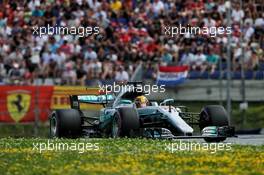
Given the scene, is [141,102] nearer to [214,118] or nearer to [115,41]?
[214,118]

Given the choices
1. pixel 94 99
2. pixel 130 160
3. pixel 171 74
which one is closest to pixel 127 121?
pixel 94 99

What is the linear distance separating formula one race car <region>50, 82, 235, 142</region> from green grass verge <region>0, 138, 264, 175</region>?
2056 mm

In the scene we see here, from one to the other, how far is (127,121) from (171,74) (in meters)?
11.5

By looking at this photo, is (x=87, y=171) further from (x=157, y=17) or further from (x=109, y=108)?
(x=157, y=17)

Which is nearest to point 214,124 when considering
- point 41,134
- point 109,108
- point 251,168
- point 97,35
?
point 109,108

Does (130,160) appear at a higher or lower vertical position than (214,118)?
lower

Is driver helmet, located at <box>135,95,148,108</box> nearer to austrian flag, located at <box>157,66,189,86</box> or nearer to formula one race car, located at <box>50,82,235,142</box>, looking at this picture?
formula one race car, located at <box>50,82,235,142</box>

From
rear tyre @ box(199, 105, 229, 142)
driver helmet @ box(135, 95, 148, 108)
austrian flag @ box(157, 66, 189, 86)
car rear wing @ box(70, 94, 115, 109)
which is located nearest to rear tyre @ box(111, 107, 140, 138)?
driver helmet @ box(135, 95, 148, 108)

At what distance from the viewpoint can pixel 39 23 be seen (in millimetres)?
32375

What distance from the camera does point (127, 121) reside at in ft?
65.4

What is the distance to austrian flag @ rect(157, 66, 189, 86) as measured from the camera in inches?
1230

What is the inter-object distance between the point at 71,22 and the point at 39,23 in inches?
43.4

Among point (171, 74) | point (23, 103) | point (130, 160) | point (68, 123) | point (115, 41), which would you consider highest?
point (115, 41)

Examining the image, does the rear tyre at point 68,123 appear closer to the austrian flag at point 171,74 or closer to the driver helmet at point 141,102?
the driver helmet at point 141,102
